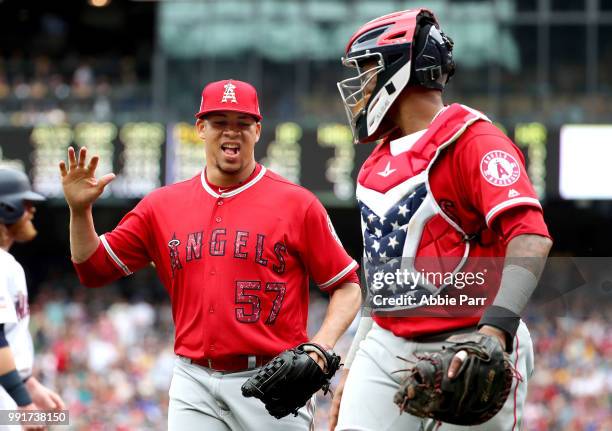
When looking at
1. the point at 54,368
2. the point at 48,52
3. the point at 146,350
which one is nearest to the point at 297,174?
the point at 146,350

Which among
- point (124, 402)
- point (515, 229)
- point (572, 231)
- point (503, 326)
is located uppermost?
point (515, 229)

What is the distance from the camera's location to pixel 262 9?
78.7ft

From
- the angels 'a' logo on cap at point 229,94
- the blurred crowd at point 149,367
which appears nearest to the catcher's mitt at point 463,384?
the angels 'a' logo on cap at point 229,94

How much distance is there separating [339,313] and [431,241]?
1047 millimetres

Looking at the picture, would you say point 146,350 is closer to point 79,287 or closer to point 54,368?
point 54,368

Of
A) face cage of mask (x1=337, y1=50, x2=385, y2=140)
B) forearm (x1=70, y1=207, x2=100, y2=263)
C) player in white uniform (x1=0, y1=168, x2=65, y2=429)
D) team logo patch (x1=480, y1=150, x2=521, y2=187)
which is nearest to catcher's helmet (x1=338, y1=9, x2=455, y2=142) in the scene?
face cage of mask (x1=337, y1=50, x2=385, y2=140)

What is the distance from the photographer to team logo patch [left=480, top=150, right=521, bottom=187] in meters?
3.85

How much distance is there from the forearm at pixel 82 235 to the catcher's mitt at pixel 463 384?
182 cm

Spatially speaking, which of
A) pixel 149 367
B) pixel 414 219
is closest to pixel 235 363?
pixel 414 219

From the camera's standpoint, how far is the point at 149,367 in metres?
17.2

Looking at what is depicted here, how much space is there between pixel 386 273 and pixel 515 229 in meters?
0.63

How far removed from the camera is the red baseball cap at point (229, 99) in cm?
515

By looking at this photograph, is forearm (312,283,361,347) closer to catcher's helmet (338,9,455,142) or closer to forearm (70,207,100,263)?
catcher's helmet (338,9,455,142)

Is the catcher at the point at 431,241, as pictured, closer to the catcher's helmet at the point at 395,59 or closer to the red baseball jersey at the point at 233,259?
the catcher's helmet at the point at 395,59
